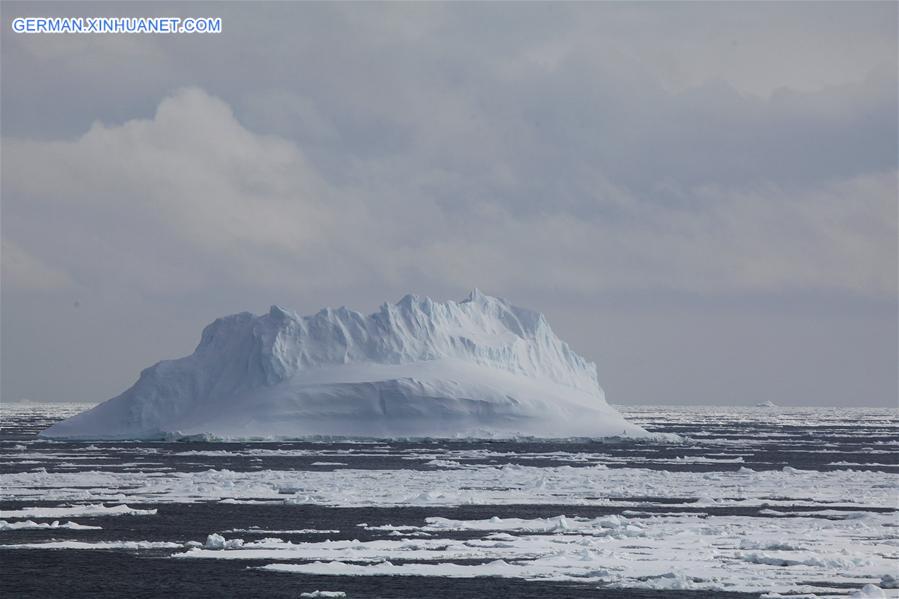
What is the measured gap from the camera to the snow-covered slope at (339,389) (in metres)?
57.2

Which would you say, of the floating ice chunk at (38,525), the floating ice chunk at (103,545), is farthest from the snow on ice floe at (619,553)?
the floating ice chunk at (38,525)

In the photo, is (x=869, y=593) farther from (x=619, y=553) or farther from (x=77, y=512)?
(x=77, y=512)

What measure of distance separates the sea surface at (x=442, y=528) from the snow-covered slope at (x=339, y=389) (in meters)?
10.3

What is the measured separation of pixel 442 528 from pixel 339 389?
31893 mm

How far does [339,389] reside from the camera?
5716 centimetres

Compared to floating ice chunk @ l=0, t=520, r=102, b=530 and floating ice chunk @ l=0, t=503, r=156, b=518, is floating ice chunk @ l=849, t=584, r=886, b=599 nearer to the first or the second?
floating ice chunk @ l=0, t=520, r=102, b=530

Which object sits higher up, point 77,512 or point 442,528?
point 77,512

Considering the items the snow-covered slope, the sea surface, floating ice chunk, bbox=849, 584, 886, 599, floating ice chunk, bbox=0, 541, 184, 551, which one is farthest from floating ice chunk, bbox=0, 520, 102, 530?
the snow-covered slope

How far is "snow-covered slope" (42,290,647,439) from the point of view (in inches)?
2251

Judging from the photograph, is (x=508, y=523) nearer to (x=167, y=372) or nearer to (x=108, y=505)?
(x=108, y=505)

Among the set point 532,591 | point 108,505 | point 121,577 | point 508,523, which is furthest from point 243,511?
point 532,591

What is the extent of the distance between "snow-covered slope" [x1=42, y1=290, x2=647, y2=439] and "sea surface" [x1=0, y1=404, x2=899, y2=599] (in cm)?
1032

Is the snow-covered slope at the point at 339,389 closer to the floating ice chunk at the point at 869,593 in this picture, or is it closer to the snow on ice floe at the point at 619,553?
the snow on ice floe at the point at 619,553

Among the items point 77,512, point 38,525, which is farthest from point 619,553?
point 77,512
